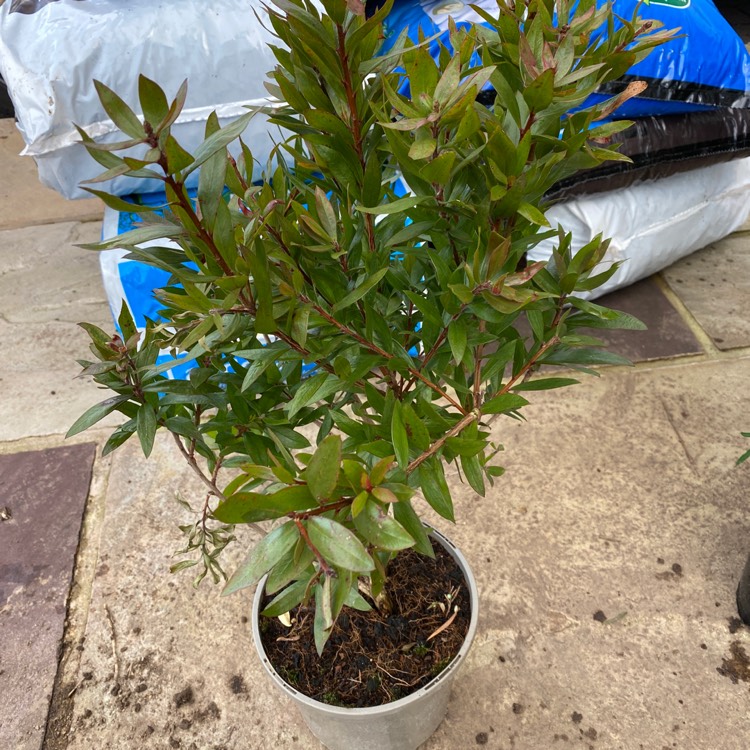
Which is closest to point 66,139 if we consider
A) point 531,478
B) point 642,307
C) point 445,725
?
point 531,478

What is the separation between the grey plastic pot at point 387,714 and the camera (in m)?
0.90

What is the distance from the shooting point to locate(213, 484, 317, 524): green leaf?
423mm

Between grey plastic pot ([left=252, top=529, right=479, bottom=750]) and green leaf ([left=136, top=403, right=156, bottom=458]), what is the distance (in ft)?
1.22

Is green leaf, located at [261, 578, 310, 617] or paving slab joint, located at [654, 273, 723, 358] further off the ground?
green leaf, located at [261, 578, 310, 617]

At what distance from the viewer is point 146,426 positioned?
26.6 inches

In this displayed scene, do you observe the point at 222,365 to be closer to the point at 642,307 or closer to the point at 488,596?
the point at 488,596

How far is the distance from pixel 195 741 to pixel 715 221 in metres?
1.99

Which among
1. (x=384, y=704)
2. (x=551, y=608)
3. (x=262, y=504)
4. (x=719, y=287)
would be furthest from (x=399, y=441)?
(x=719, y=287)

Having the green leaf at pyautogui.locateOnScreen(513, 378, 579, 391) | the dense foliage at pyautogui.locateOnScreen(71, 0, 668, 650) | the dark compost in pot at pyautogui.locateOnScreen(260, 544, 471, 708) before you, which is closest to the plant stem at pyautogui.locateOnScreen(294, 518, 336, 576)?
the dense foliage at pyautogui.locateOnScreen(71, 0, 668, 650)

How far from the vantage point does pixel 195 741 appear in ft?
3.74

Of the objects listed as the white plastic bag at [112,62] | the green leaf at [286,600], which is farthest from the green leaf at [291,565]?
the white plastic bag at [112,62]

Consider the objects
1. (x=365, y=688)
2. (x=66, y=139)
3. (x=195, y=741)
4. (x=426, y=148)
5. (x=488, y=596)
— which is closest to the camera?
(x=426, y=148)

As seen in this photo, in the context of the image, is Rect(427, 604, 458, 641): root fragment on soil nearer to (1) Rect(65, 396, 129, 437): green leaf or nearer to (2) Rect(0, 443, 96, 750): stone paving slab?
(1) Rect(65, 396, 129, 437): green leaf

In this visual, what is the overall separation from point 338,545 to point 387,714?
23.1 inches
